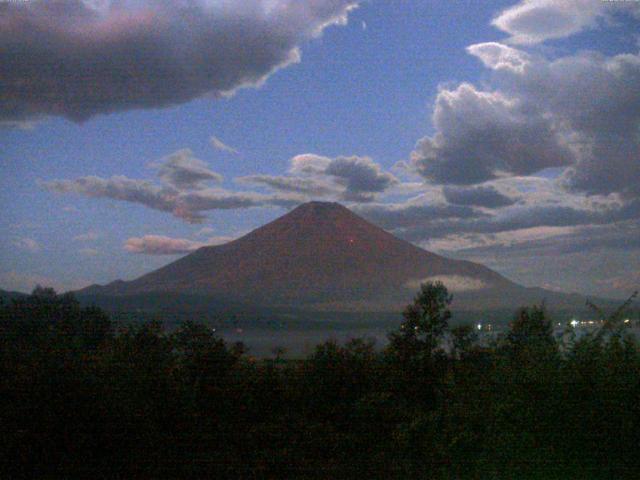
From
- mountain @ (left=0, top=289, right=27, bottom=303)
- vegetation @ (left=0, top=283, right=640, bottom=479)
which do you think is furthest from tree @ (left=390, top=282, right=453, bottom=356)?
mountain @ (left=0, top=289, right=27, bottom=303)

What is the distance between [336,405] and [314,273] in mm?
37521

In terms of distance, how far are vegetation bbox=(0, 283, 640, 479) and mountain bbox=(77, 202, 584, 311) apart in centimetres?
1607

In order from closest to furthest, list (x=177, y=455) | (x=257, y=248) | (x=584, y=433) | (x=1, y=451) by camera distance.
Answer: (x=584, y=433) < (x=1, y=451) < (x=177, y=455) < (x=257, y=248)

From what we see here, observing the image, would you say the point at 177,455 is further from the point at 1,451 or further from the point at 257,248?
the point at 257,248

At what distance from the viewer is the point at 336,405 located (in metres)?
8.73

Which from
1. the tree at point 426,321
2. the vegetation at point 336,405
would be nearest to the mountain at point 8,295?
the vegetation at point 336,405

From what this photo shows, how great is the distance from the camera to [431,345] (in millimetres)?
9125

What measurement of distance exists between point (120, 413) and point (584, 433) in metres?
4.60

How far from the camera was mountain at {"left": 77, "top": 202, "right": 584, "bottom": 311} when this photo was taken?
102ft

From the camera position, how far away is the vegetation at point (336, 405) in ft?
19.1

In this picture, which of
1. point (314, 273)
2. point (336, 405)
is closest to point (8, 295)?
point (336, 405)

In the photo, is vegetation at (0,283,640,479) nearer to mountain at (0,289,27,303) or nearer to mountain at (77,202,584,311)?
mountain at (0,289,27,303)

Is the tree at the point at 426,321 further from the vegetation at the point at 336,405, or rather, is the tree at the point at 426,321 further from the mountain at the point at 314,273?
the mountain at the point at 314,273

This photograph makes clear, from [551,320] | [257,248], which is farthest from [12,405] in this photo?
[257,248]
